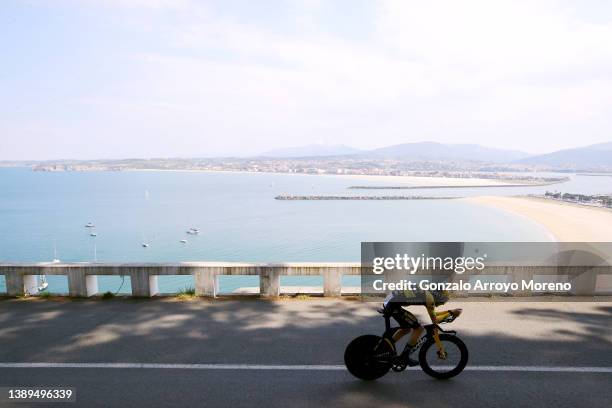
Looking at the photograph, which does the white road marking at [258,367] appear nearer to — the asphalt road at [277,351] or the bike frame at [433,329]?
the asphalt road at [277,351]

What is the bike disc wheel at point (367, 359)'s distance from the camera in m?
5.07

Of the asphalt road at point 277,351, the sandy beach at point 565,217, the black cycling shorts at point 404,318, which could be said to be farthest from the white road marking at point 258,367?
the sandy beach at point 565,217

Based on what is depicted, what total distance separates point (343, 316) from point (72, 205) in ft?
410

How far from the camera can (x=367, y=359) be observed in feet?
16.8

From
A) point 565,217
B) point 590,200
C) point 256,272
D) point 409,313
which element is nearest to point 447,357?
point 409,313

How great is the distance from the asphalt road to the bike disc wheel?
5.2 inches

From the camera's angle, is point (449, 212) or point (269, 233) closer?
point (269, 233)

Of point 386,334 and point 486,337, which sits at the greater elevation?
point 386,334

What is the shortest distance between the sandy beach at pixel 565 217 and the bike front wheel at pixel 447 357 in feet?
202

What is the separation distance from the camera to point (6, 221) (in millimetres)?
83188

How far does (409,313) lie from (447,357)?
2.88ft

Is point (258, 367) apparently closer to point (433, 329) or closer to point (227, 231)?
point (433, 329)

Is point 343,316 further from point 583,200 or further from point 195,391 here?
point 583,200

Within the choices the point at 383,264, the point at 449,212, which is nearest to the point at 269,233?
the point at 449,212
